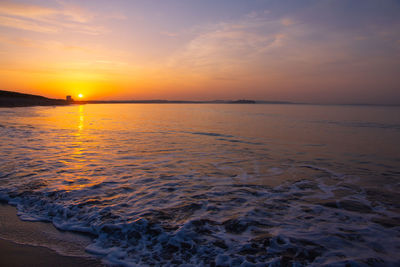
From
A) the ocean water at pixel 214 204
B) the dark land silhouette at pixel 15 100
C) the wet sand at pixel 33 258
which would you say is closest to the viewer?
the wet sand at pixel 33 258

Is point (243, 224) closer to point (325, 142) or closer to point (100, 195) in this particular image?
point (100, 195)

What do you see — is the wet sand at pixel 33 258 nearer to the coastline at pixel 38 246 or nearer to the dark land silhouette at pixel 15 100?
the coastline at pixel 38 246

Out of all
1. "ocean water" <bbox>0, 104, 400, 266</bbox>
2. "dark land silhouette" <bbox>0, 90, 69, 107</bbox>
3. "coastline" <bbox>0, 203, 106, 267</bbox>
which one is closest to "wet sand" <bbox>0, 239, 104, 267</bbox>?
"coastline" <bbox>0, 203, 106, 267</bbox>

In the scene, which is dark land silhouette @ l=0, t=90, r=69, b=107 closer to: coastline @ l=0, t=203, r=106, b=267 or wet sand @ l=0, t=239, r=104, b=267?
coastline @ l=0, t=203, r=106, b=267

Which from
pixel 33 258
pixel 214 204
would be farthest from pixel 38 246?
pixel 214 204

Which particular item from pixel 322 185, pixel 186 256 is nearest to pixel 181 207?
pixel 186 256

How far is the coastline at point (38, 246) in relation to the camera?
3.54m

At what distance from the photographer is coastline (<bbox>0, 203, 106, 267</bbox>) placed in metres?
3.54

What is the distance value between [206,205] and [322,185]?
400cm

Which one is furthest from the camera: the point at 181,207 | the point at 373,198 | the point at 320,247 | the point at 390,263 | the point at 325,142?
the point at 325,142

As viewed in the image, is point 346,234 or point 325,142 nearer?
point 346,234

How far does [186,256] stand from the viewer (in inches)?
150

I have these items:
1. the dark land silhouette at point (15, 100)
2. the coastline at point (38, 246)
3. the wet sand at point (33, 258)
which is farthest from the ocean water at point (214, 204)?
the dark land silhouette at point (15, 100)

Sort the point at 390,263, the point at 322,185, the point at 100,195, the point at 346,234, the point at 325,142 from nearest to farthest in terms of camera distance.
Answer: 1. the point at 390,263
2. the point at 346,234
3. the point at 100,195
4. the point at 322,185
5. the point at 325,142
